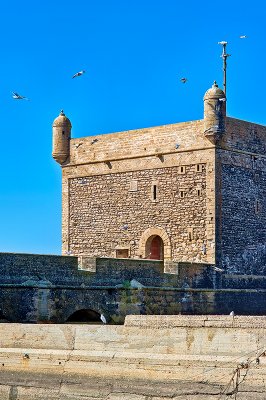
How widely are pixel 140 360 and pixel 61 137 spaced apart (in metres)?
18.3

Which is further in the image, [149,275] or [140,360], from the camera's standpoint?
[149,275]

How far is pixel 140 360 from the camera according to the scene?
1440 centimetres

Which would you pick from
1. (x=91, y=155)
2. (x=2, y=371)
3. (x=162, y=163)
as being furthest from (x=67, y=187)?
(x=2, y=371)

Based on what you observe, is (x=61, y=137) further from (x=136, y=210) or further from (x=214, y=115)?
(x=214, y=115)

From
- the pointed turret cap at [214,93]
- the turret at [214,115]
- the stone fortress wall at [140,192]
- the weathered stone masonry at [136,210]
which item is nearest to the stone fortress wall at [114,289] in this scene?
the stone fortress wall at [140,192]

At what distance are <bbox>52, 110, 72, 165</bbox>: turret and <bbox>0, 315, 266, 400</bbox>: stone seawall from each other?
16.1 m

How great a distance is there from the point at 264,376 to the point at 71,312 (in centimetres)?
1032

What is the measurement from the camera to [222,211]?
92.9 feet

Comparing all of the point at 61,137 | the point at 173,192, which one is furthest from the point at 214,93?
the point at 61,137

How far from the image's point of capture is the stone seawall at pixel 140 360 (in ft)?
44.2

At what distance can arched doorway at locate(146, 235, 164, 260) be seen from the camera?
29.9 meters

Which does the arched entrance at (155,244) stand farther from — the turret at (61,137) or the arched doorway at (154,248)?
the turret at (61,137)

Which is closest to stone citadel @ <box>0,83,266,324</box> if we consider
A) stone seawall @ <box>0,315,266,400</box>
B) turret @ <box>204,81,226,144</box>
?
turret @ <box>204,81,226,144</box>

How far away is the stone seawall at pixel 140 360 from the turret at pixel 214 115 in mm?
13176
